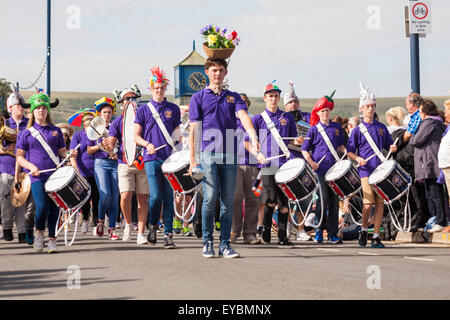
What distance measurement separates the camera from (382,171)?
11367 mm

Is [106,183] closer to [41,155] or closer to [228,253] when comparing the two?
[41,155]

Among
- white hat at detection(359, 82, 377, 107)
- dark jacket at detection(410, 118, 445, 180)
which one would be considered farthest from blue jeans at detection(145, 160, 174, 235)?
dark jacket at detection(410, 118, 445, 180)

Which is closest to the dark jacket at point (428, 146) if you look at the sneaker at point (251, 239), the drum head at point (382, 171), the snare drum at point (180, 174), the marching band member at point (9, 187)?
the drum head at point (382, 171)

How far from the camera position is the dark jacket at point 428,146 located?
12438mm

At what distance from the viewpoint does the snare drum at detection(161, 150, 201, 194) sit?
10.6 meters

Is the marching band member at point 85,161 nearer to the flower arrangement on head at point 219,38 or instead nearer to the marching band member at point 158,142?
the marching band member at point 158,142

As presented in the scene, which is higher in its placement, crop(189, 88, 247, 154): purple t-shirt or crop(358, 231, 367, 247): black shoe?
crop(189, 88, 247, 154): purple t-shirt

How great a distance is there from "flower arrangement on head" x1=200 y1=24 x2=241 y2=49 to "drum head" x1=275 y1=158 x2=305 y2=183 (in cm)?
209

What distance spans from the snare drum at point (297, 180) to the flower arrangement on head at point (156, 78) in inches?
79.7

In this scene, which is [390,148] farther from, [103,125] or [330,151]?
[103,125]

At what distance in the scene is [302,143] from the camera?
1218cm

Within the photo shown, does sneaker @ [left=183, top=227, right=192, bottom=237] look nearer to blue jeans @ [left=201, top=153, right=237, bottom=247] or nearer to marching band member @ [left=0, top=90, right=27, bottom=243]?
marching band member @ [left=0, top=90, right=27, bottom=243]

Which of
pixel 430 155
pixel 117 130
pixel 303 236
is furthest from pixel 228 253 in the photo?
pixel 430 155

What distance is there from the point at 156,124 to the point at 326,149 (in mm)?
2725
